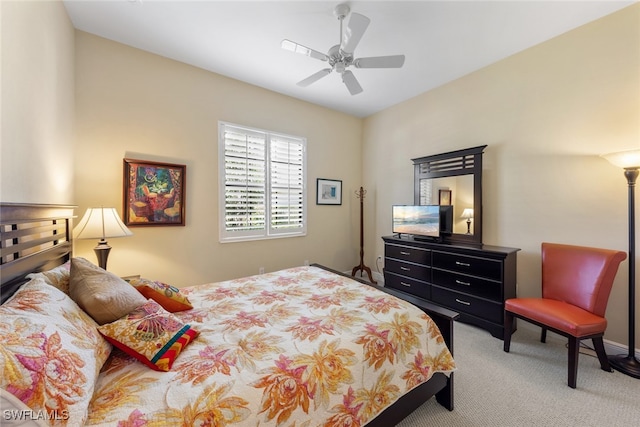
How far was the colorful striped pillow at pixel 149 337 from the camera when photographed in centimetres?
107

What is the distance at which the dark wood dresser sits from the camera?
2.57 metres

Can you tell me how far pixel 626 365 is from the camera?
2.03 m

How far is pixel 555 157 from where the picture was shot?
261 centimetres

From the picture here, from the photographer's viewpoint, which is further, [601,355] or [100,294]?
[601,355]

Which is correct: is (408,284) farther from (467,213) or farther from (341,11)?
(341,11)

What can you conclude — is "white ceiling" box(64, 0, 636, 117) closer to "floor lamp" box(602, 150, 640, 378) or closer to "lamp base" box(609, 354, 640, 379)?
"floor lamp" box(602, 150, 640, 378)

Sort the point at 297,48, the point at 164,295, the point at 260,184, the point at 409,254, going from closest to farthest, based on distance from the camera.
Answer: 1. the point at 164,295
2. the point at 297,48
3. the point at 409,254
4. the point at 260,184

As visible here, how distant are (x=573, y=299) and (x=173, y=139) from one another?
14.5ft

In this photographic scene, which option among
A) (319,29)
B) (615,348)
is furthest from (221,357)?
(615,348)

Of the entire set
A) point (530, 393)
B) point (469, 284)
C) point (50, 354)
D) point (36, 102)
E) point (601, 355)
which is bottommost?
point (530, 393)

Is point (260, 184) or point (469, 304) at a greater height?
point (260, 184)

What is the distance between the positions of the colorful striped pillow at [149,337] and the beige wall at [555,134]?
3.42 metres

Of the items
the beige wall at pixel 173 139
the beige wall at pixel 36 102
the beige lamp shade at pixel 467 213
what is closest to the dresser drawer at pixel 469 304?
the beige lamp shade at pixel 467 213

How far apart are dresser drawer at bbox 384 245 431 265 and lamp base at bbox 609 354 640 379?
5.43 ft
